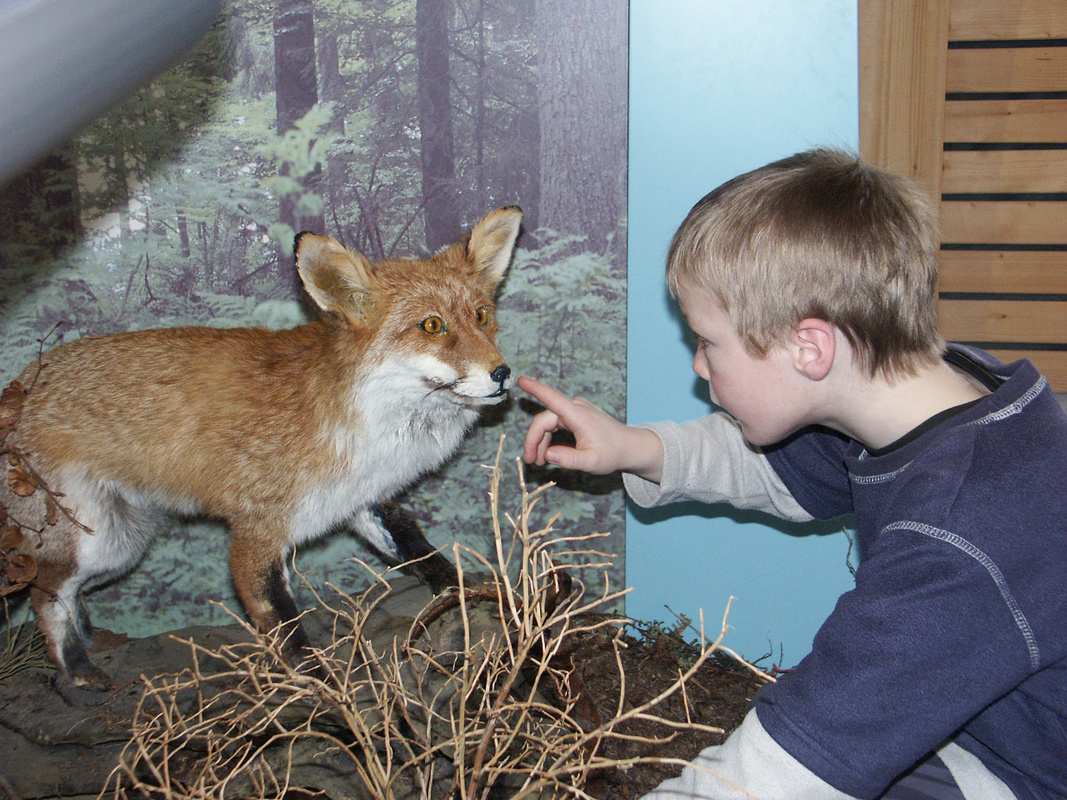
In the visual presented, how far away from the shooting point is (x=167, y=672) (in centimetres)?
253

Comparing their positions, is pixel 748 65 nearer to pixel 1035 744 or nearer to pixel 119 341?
pixel 1035 744

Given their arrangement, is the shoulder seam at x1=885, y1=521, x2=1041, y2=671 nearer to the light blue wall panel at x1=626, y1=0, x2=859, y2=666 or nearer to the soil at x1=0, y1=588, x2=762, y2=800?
the soil at x1=0, y1=588, x2=762, y2=800

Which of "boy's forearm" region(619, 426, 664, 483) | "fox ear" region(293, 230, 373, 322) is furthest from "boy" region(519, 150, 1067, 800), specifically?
"fox ear" region(293, 230, 373, 322)

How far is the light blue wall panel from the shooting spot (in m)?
2.45

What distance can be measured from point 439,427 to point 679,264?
3.38 feet

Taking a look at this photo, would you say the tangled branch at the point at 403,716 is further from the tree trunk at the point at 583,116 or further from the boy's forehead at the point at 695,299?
the tree trunk at the point at 583,116

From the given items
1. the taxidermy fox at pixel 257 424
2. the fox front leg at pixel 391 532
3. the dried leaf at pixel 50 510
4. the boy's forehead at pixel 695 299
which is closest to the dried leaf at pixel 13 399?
the taxidermy fox at pixel 257 424

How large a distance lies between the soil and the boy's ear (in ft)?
3.03

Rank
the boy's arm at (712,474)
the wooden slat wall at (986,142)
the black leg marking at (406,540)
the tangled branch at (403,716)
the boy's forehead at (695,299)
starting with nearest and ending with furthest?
the tangled branch at (403,716) < the boy's forehead at (695,299) < the boy's arm at (712,474) < the wooden slat wall at (986,142) < the black leg marking at (406,540)

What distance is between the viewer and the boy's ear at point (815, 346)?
5.37 ft

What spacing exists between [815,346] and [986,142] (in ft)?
4.45

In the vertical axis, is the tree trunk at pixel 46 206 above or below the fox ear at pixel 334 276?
above

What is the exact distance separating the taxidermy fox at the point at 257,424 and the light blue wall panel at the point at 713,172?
55 cm

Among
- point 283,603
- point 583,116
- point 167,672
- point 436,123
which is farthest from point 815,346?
point 167,672
